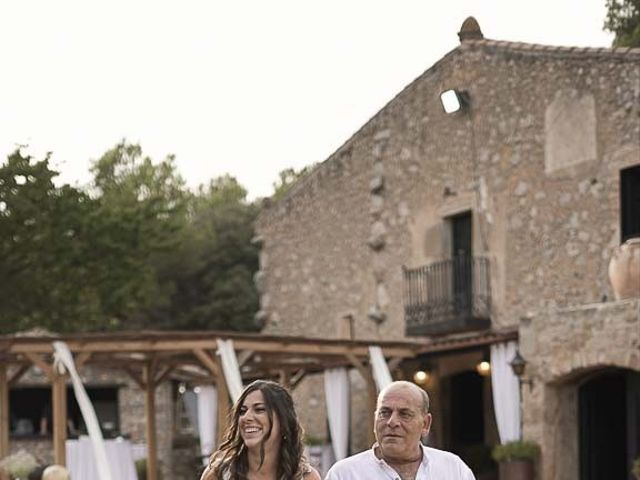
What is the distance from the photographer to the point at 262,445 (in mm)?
4738

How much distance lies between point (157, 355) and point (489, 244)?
4.97 meters

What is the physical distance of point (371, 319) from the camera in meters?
23.3

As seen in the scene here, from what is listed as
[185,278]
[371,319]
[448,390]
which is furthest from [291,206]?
[185,278]

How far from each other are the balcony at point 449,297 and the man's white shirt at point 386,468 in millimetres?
15228

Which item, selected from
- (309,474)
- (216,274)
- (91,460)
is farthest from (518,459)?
(216,274)

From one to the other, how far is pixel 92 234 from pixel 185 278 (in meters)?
9.99

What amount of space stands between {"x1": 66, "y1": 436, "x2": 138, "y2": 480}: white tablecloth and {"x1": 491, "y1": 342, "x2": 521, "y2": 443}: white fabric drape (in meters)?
5.06

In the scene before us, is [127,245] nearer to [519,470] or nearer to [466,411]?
[466,411]

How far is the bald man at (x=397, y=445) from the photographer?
5.10 meters

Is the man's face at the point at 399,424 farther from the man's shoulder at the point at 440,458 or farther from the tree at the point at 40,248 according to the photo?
the tree at the point at 40,248

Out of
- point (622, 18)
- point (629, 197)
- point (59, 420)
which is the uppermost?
point (622, 18)

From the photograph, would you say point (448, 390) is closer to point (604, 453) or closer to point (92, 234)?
point (604, 453)

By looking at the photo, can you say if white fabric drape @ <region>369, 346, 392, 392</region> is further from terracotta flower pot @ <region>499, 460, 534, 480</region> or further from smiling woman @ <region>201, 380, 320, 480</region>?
smiling woman @ <region>201, 380, 320, 480</region>

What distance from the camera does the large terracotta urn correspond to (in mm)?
16906
